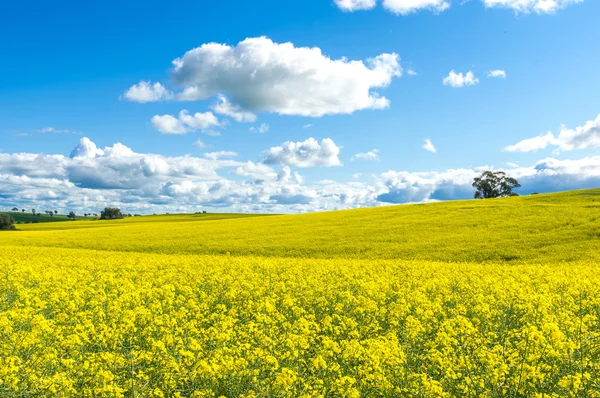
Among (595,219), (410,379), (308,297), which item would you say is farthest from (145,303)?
(595,219)

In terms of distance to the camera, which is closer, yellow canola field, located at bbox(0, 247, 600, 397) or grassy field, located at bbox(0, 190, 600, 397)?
yellow canola field, located at bbox(0, 247, 600, 397)

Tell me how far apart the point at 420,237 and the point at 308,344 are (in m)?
24.3

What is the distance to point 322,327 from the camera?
33.2ft

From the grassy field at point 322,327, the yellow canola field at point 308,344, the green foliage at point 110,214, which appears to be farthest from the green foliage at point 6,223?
the yellow canola field at point 308,344

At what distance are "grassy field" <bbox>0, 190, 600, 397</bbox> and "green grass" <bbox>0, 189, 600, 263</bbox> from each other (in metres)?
0.25

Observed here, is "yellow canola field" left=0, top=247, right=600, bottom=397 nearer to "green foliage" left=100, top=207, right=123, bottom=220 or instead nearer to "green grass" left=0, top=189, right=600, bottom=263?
"green grass" left=0, top=189, right=600, bottom=263

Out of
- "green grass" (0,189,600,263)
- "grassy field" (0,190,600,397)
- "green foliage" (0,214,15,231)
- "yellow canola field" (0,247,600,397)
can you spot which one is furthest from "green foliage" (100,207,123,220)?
"yellow canola field" (0,247,600,397)

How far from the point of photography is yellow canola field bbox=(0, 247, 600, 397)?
5.87m

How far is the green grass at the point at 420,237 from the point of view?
25.1m

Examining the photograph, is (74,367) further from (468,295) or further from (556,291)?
(556,291)

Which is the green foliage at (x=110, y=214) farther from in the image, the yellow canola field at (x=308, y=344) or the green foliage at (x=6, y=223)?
the yellow canola field at (x=308, y=344)

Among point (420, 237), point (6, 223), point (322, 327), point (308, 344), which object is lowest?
point (322, 327)

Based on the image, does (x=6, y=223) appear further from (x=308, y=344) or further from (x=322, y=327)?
(x=308, y=344)

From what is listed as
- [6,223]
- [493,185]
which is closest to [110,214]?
[6,223]
